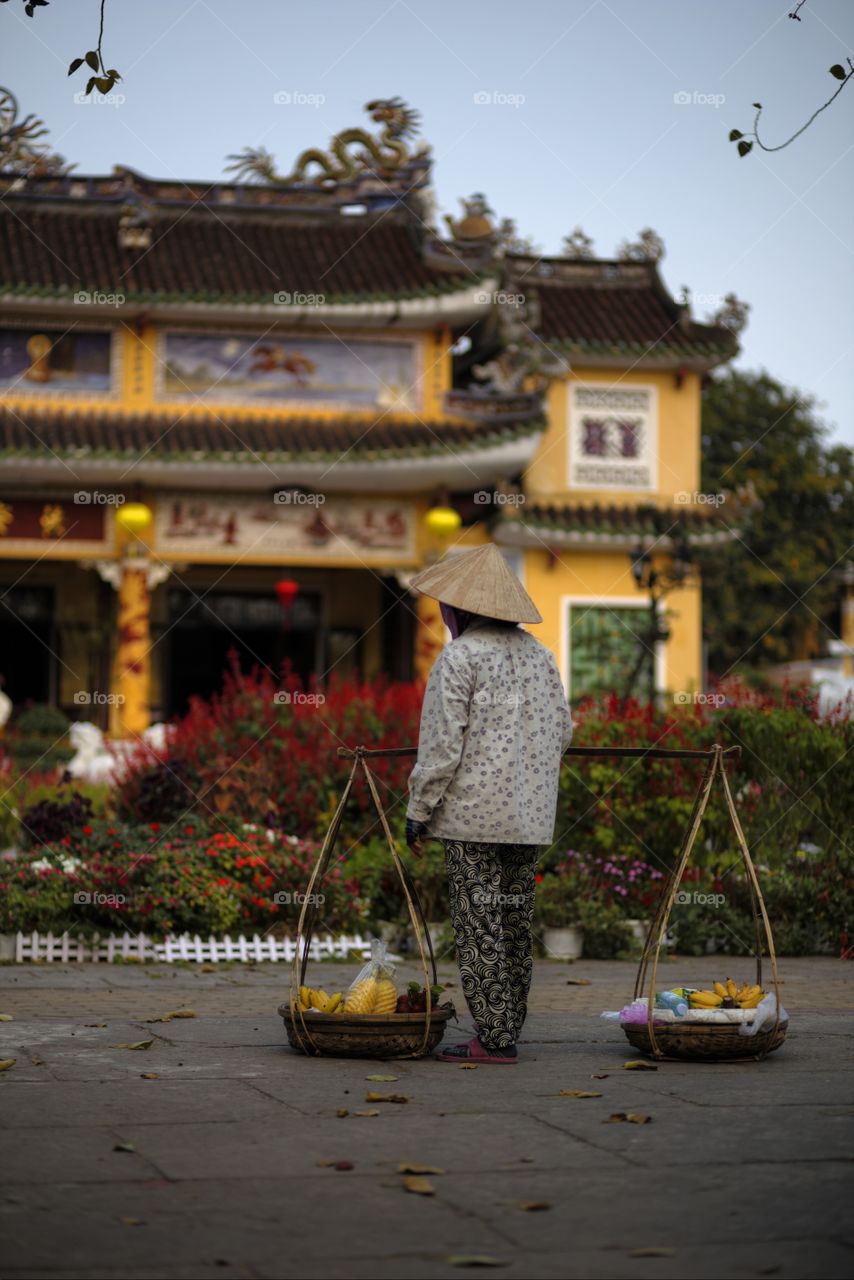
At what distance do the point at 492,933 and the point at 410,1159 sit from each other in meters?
Result: 1.80

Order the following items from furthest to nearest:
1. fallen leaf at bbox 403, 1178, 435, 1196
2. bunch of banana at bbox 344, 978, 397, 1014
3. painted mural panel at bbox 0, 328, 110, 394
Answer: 1. painted mural panel at bbox 0, 328, 110, 394
2. bunch of banana at bbox 344, 978, 397, 1014
3. fallen leaf at bbox 403, 1178, 435, 1196

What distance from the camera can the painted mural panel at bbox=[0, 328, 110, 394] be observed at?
21.2 m

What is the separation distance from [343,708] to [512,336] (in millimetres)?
10911

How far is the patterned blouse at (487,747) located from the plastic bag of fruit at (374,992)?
21.6 inches

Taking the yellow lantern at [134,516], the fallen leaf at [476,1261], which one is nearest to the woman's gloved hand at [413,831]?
the fallen leaf at [476,1261]

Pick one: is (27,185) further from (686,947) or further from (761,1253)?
(761,1253)

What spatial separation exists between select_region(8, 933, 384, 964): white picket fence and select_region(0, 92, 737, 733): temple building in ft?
35.2

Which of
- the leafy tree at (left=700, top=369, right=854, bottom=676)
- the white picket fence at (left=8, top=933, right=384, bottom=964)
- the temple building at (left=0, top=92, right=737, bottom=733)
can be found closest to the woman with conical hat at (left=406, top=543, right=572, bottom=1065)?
the white picket fence at (left=8, top=933, right=384, bottom=964)

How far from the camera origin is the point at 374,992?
611 cm

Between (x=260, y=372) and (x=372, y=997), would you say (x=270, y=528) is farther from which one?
(x=372, y=997)

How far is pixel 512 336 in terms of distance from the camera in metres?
21.8

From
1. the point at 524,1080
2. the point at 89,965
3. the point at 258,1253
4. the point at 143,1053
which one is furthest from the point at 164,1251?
the point at 89,965

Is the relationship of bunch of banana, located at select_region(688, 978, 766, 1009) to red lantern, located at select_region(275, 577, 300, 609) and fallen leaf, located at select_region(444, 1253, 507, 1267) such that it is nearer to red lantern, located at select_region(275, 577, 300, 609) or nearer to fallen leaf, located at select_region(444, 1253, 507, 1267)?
fallen leaf, located at select_region(444, 1253, 507, 1267)

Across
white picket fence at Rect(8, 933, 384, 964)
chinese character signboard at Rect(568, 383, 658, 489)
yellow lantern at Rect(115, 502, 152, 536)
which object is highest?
chinese character signboard at Rect(568, 383, 658, 489)
